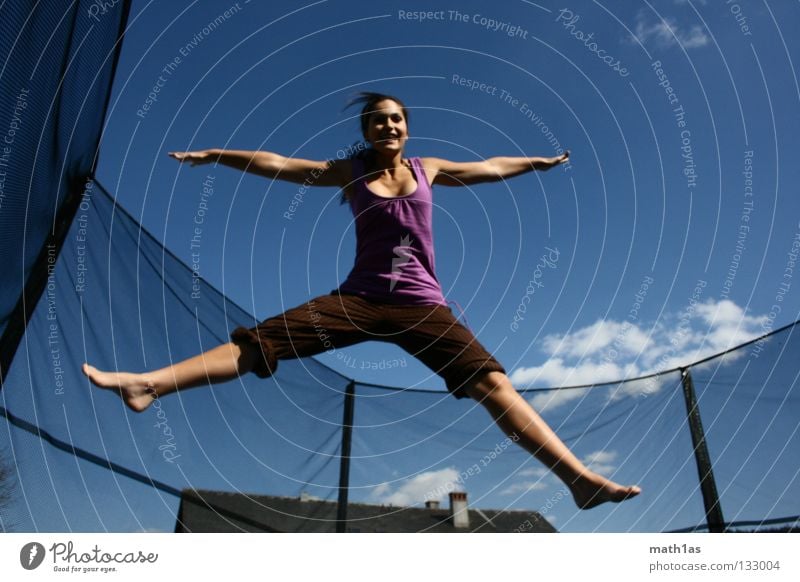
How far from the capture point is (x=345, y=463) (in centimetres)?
442

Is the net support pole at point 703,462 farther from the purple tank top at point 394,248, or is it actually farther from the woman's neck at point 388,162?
the woman's neck at point 388,162

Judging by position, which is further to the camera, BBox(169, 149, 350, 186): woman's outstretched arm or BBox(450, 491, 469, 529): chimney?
BBox(450, 491, 469, 529): chimney

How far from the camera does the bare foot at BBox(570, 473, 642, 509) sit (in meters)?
2.37

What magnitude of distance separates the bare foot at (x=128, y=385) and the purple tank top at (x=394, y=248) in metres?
0.87

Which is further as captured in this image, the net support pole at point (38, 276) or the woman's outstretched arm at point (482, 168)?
the woman's outstretched arm at point (482, 168)

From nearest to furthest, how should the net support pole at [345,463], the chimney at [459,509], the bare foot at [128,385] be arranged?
1. the bare foot at [128,385]
2. the chimney at [459,509]
3. the net support pole at [345,463]

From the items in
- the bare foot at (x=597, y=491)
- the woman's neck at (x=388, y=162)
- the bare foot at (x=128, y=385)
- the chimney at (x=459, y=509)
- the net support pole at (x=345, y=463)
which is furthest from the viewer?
the net support pole at (x=345, y=463)

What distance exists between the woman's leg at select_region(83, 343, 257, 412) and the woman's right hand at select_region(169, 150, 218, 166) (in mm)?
809

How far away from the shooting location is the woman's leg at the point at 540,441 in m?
2.38

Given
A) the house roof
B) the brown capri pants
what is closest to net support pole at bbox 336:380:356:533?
the house roof

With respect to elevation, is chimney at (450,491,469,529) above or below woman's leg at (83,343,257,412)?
below

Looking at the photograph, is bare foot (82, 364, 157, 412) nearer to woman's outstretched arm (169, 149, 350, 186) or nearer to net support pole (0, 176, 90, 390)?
net support pole (0, 176, 90, 390)

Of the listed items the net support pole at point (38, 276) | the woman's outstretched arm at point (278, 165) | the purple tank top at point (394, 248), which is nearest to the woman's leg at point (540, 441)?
the purple tank top at point (394, 248)
